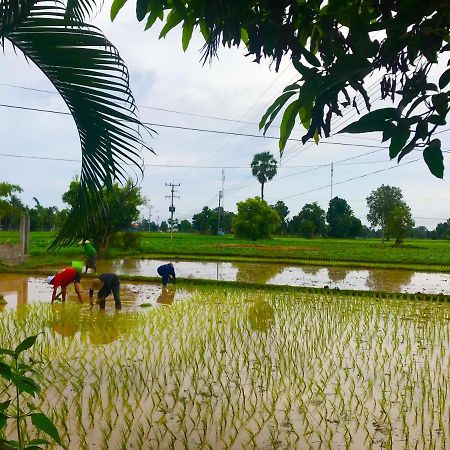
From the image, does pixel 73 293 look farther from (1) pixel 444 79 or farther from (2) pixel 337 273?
(1) pixel 444 79

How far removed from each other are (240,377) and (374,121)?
371 centimetres

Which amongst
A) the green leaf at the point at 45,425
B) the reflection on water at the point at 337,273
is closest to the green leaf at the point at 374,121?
the green leaf at the point at 45,425

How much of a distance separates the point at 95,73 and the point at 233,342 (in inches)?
167

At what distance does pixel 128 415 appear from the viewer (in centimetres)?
336

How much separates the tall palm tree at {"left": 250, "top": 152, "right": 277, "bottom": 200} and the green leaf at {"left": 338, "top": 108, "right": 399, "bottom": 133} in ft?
179

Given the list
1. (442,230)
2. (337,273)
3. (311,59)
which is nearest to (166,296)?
(337,273)

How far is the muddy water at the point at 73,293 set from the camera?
839cm

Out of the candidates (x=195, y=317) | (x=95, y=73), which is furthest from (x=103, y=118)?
(x=195, y=317)

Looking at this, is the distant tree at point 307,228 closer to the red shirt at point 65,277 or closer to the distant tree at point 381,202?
the distant tree at point 381,202

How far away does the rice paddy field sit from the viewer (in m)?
3.14

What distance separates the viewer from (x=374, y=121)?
0.90m

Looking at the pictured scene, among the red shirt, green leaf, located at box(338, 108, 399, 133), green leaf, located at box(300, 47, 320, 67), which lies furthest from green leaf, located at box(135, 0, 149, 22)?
the red shirt

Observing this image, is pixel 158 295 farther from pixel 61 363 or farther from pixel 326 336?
pixel 61 363

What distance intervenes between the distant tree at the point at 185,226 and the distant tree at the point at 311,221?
92.4 feet
